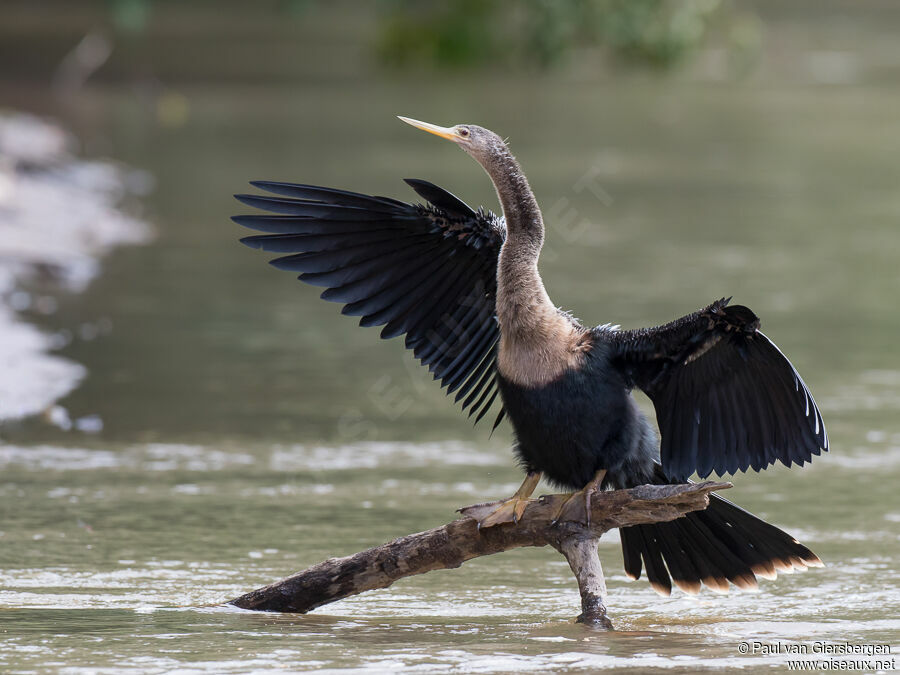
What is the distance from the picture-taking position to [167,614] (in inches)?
217

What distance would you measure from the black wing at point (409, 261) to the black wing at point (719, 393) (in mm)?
656

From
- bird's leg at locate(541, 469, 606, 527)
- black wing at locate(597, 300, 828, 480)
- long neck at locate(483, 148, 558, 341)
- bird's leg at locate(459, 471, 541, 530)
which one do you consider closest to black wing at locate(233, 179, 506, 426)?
long neck at locate(483, 148, 558, 341)

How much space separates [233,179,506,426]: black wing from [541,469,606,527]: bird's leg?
0.52 m

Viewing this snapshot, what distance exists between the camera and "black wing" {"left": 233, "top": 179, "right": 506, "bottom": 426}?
5.59 metres

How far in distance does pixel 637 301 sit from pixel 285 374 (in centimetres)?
308

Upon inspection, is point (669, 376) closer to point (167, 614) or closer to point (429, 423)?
point (167, 614)

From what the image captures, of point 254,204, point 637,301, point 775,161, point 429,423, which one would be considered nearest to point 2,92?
point 775,161

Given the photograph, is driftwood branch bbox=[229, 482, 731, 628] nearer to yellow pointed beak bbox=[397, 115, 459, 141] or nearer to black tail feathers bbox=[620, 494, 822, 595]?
black tail feathers bbox=[620, 494, 822, 595]

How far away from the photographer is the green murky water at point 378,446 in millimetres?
Answer: 5312

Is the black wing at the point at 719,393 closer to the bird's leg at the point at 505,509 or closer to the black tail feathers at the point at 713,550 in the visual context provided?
the black tail feathers at the point at 713,550

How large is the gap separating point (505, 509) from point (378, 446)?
3.02m

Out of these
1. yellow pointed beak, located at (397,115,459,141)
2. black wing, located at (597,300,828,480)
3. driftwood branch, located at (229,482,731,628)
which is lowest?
driftwood branch, located at (229,482,731,628)

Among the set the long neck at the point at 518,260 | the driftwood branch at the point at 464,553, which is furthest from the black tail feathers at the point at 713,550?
the long neck at the point at 518,260

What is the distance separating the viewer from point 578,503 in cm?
521
